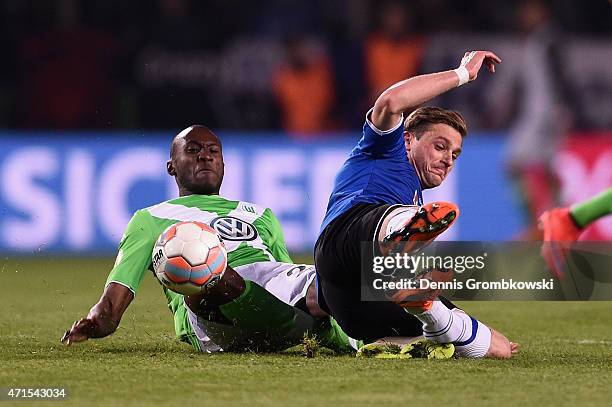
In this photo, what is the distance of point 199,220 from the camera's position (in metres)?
6.52

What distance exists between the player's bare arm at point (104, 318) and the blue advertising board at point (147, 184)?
20.3 ft

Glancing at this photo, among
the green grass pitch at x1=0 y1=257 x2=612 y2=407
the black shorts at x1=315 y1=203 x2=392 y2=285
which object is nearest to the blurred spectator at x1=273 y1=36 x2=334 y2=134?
the green grass pitch at x1=0 y1=257 x2=612 y2=407

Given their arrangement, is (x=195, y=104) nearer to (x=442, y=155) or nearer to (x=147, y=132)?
(x=147, y=132)

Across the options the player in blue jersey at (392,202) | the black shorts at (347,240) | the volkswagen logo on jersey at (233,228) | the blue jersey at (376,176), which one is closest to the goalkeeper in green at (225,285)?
the volkswagen logo on jersey at (233,228)

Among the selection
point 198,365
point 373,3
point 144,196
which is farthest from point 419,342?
point 373,3

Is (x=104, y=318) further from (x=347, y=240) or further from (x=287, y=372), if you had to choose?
(x=347, y=240)

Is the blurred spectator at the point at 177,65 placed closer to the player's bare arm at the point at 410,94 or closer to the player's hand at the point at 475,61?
the player's hand at the point at 475,61

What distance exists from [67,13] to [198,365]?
9349 millimetres

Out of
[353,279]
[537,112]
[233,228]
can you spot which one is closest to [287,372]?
[353,279]

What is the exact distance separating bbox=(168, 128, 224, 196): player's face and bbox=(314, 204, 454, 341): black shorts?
113 cm

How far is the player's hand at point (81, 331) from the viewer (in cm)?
573

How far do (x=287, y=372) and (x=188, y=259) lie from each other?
2.52ft

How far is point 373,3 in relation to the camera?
14.4 m

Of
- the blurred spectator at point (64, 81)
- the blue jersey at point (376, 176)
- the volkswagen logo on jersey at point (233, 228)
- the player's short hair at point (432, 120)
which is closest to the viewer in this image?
the blue jersey at point (376, 176)
